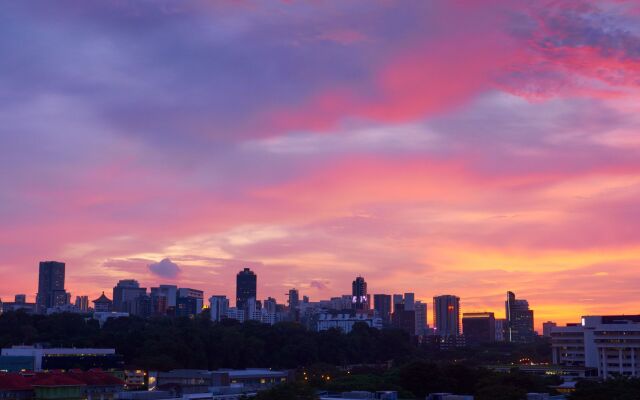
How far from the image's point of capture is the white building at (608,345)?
114438 millimetres

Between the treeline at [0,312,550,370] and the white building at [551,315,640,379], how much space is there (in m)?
19.9

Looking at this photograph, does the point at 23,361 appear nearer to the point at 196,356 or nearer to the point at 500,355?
the point at 196,356

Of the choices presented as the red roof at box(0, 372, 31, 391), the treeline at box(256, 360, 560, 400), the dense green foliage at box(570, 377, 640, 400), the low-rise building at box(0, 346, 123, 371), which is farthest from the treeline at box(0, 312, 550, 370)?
the dense green foliage at box(570, 377, 640, 400)

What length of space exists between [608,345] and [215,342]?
207 ft

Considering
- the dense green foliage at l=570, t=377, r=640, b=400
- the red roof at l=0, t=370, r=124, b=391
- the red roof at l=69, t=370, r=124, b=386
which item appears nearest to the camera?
the dense green foliage at l=570, t=377, r=640, b=400

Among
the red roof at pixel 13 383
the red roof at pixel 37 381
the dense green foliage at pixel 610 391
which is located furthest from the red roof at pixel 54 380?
the dense green foliage at pixel 610 391

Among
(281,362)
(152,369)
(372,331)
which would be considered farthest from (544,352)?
(152,369)

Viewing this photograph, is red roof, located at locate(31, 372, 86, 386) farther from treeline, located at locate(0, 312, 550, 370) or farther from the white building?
the white building

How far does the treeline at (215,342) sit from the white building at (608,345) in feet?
65.3

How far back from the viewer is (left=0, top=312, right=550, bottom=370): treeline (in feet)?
392

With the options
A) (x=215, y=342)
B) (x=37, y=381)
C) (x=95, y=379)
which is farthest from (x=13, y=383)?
(x=215, y=342)

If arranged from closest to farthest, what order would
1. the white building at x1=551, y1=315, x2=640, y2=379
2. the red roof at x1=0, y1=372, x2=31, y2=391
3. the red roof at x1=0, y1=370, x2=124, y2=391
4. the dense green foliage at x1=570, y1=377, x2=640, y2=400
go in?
the dense green foliage at x1=570, y1=377, x2=640, y2=400
the red roof at x1=0, y1=372, x2=31, y2=391
the red roof at x1=0, y1=370, x2=124, y2=391
the white building at x1=551, y1=315, x2=640, y2=379

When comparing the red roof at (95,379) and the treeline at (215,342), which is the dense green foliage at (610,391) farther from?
the treeline at (215,342)

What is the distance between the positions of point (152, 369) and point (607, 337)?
68.2 m
